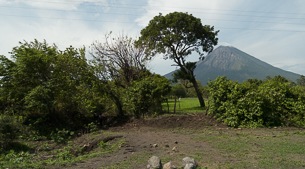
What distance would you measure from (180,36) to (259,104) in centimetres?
1566

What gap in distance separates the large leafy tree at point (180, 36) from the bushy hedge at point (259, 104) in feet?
41.4

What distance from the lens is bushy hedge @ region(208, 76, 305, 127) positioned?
12.8 metres

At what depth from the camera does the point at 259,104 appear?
1286 cm

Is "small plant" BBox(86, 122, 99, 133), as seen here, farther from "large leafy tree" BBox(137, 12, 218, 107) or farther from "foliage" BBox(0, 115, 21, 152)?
"large leafy tree" BBox(137, 12, 218, 107)

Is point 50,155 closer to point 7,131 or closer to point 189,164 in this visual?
point 7,131

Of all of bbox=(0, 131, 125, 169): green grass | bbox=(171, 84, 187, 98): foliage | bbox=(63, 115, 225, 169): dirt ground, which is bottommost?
bbox=(0, 131, 125, 169): green grass

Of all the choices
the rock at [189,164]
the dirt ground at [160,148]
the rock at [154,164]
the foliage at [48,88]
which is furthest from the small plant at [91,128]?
the rock at [189,164]

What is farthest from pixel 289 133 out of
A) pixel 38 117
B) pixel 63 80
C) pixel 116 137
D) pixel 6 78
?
pixel 6 78

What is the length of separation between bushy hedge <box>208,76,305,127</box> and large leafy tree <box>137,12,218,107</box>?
1263 centimetres

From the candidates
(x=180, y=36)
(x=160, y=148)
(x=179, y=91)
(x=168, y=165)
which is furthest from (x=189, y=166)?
(x=179, y=91)

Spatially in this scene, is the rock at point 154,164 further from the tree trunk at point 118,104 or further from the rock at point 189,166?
the tree trunk at point 118,104

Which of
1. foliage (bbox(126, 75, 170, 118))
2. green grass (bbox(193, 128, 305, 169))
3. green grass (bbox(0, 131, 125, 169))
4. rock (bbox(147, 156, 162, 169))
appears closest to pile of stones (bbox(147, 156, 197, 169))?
rock (bbox(147, 156, 162, 169))

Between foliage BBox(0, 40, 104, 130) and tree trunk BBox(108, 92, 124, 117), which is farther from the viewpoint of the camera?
tree trunk BBox(108, 92, 124, 117)

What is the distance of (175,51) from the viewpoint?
2836 cm
